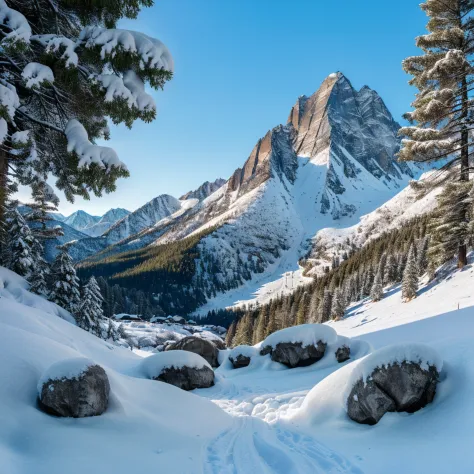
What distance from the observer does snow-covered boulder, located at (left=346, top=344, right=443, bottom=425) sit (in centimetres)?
607

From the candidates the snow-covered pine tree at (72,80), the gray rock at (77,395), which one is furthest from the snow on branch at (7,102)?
the gray rock at (77,395)

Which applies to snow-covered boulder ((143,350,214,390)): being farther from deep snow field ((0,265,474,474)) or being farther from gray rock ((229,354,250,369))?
gray rock ((229,354,250,369))

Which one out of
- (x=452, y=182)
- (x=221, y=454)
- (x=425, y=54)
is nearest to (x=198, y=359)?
(x=221, y=454)

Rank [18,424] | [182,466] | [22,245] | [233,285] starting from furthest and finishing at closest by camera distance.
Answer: [233,285] < [22,245] < [182,466] < [18,424]

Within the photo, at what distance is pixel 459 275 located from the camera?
62.7 feet

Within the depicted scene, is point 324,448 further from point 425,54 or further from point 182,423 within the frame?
point 425,54

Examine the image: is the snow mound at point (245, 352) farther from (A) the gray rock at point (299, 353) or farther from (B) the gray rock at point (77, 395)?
(B) the gray rock at point (77, 395)

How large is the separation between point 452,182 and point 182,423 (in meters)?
17.2

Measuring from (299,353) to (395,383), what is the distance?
28.3ft

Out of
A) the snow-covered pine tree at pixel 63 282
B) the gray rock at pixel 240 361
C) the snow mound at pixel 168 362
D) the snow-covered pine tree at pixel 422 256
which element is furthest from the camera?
the snow-covered pine tree at pixel 422 256

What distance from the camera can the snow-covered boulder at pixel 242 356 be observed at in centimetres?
1765

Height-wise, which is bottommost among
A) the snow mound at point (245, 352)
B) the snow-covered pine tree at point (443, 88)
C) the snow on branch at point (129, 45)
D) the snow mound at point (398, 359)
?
the snow mound at point (245, 352)

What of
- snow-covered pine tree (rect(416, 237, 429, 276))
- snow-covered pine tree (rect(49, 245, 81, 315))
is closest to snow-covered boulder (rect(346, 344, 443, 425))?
snow-covered pine tree (rect(49, 245, 81, 315))

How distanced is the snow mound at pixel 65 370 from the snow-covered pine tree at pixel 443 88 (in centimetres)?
1576
